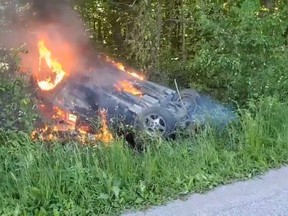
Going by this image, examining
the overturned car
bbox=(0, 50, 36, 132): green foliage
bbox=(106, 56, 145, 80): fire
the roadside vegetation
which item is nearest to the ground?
the roadside vegetation

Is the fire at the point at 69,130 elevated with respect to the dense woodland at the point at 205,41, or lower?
lower

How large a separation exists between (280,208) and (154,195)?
1025 mm

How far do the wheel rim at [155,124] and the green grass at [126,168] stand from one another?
33cm

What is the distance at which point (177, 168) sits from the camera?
4.18m

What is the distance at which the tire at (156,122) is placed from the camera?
16.6 ft

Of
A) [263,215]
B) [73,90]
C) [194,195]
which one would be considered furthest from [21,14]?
[263,215]

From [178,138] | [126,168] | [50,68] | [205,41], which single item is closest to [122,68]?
[50,68]

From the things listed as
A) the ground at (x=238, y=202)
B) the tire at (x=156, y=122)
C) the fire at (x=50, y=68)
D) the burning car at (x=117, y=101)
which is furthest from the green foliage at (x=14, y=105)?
the ground at (x=238, y=202)

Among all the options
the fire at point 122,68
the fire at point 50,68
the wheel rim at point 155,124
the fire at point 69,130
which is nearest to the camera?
the fire at point 69,130

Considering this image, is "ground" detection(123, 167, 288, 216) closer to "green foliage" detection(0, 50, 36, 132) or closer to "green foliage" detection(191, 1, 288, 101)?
"green foliage" detection(0, 50, 36, 132)

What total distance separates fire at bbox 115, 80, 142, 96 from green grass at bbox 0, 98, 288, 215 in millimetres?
1092

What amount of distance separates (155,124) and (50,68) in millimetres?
1931

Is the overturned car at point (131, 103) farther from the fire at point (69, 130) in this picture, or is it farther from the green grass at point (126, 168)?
the green grass at point (126, 168)

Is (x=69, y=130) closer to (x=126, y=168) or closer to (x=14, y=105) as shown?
(x=14, y=105)
